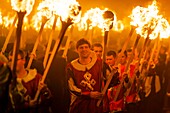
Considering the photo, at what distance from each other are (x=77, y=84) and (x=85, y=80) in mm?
140

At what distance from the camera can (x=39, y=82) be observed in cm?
661

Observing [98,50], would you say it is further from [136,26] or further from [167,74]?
[167,74]

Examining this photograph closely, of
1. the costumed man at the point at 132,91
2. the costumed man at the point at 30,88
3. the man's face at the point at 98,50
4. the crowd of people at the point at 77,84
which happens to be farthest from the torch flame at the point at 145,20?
the costumed man at the point at 30,88

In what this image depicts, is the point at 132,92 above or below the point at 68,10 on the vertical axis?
below

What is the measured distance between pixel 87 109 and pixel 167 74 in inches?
216

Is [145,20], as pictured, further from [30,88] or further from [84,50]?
[30,88]

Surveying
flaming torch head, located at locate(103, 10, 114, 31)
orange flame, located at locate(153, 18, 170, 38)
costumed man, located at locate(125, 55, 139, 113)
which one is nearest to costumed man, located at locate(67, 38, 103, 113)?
flaming torch head, located at locate(103, 10, 114, 31)

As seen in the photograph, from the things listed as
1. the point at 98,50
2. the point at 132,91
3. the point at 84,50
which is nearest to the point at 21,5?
the point at 84,50

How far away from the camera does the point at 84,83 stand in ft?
24.8

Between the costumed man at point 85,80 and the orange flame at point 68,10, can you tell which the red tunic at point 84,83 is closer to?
the costumed man at point 85,80

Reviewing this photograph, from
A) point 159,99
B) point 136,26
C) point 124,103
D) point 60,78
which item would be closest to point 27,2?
point 60,78

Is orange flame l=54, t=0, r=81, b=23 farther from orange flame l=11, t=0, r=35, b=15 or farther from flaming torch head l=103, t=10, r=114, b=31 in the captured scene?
flaming torch head l=103, t=10, r=114, b=31

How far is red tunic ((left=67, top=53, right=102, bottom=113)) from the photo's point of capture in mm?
7539

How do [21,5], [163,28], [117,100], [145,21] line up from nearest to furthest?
[21,5], [145,21], [117,100], [163,28]
